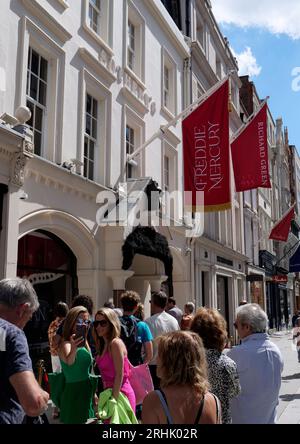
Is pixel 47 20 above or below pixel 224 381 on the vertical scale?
above

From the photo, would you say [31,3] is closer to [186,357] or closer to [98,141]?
[98,141]

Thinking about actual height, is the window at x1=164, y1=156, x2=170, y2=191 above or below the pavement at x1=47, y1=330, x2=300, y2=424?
above

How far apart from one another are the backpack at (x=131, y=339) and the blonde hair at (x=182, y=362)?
2.88 meters

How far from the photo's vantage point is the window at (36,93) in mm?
8745

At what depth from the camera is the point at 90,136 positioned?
10.7 metres

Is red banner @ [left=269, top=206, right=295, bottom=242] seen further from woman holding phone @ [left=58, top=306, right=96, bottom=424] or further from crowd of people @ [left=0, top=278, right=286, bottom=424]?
woman holding phone @ [left=58, top=306, right=96, bottom=424]

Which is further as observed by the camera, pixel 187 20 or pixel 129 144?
pixel 187 20

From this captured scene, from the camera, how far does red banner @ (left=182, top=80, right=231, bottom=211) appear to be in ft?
38.4

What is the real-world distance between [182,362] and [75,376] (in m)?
2.64

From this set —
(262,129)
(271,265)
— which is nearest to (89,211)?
(262,129)

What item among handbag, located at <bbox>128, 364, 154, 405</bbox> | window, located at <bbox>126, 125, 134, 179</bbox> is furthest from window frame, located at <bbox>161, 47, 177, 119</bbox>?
handbag, located at <bbox>128, 364, 154, 405</bbox>

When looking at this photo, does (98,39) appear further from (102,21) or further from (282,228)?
(282,228)

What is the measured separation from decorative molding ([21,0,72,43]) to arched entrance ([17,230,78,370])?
412 cm

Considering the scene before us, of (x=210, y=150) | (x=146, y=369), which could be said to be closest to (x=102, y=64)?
(x=210, y=150)
